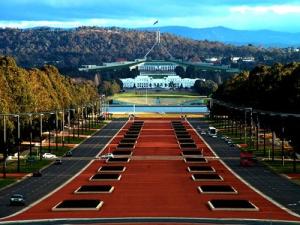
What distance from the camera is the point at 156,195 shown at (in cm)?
7406

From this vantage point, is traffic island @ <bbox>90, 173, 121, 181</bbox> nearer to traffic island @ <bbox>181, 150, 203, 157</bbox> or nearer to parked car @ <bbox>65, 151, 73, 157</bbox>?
parked car @ <bbox>65, 151, 73, 157</bbox>

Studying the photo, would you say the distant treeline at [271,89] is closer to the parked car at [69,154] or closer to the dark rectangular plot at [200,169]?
the dark rectangular plot at [200,169]

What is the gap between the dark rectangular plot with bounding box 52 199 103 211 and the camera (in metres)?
64.8

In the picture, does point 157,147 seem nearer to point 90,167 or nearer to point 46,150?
point 46,150

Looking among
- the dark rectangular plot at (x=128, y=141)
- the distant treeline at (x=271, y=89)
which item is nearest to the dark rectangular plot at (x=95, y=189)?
the distant treeline at (x=271, y=89)

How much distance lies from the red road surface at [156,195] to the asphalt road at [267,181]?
1.37 metres

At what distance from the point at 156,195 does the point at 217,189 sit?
25.4 feet

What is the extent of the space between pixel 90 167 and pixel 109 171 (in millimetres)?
6353

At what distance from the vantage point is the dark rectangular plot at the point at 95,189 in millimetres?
77125

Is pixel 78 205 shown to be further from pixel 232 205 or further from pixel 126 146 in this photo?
pixel 126 146

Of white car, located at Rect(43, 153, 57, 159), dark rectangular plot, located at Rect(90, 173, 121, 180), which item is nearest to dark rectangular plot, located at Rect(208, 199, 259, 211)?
dark rectangular plot, located at Rect(90, 173, 121, 180)

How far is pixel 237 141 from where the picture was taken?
149 meters

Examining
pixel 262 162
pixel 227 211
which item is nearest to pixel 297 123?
pixel 262 162

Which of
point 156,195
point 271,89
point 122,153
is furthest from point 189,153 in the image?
point 156,195
